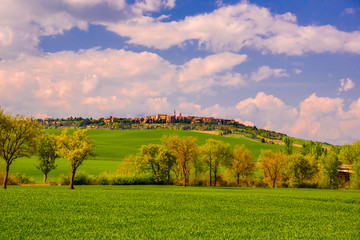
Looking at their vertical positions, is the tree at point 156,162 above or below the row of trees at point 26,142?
below

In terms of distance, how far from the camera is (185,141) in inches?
2793

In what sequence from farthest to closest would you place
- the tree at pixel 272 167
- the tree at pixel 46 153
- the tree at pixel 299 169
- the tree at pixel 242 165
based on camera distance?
the tree at pixel 272 167, the tree at pixel 242 165, the tree at pixel 299 169, the tree at pixel 46 153

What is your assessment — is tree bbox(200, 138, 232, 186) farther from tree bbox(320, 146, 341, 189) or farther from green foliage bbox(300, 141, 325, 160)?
green foliage bbox(300, 141, 325, 160)

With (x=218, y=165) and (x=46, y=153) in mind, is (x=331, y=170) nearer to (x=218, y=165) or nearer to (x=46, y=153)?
(x=218, y=165)

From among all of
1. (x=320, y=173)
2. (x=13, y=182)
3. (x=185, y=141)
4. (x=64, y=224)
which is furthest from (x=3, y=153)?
(x=320, y=173)

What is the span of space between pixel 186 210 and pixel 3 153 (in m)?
36.4

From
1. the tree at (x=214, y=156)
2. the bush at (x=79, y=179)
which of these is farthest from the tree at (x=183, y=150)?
the bush at (x=79, y=179)

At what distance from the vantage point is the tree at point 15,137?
4634 cm

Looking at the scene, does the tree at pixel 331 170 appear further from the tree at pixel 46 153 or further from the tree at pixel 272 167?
the tree at pixel 46 153

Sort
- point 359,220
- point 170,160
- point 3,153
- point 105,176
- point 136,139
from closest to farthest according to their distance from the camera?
point 359,220 < point 3,153 < point 105,176 < point 170,160 < point 136,139

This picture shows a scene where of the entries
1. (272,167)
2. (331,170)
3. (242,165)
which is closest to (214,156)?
(242,165)

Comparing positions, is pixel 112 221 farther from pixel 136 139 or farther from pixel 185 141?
pixel 136 139

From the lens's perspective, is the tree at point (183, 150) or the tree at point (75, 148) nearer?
the tree at point (75, 148)

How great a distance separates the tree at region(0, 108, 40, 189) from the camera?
152 ft
